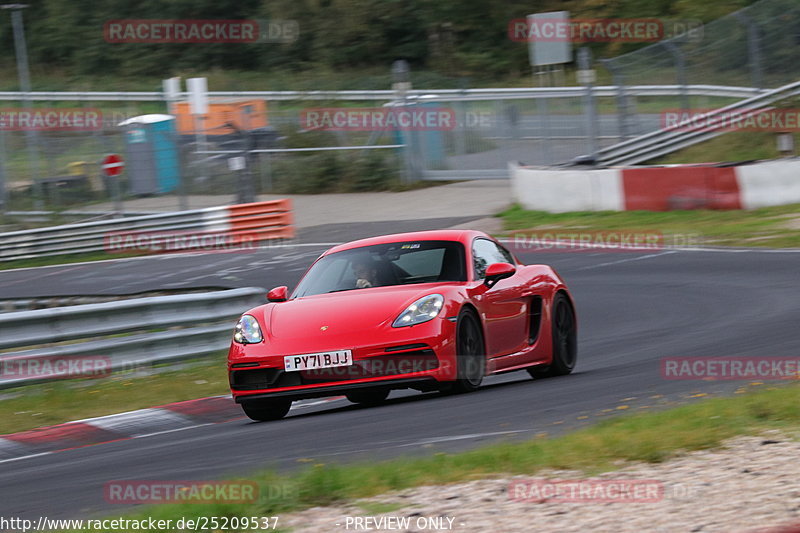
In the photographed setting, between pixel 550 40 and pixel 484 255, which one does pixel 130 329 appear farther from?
pixel 550 40

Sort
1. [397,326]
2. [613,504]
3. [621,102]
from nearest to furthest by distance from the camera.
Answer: [613,504] < [397,326] < [621,102]

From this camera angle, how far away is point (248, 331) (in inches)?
357

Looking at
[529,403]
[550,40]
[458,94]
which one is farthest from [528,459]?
[550,40]

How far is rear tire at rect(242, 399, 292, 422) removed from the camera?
9039mm

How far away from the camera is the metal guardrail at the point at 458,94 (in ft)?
94.1

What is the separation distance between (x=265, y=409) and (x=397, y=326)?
1174 mm

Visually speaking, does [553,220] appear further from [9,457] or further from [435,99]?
[9,457]

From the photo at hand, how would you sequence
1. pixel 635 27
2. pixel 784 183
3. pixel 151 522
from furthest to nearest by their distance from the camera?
pixel 635 27, pixel 784 183, pixel 151 522

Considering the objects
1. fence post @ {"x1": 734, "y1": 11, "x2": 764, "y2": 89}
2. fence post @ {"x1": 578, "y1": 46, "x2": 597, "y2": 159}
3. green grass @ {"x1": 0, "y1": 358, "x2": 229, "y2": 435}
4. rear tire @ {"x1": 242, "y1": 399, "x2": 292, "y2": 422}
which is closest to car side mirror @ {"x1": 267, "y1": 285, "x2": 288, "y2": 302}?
rear tire @ {"x1": 242, "y1": 399, "x2": 292, "y2": 422}

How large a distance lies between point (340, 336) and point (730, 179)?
15.3 m

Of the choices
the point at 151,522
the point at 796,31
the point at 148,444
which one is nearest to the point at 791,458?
the point at 151,522

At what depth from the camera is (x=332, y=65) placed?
2188 inches

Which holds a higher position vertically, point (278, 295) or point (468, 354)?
point (278, 295)

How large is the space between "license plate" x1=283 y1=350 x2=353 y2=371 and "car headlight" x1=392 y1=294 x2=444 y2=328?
388 mm
